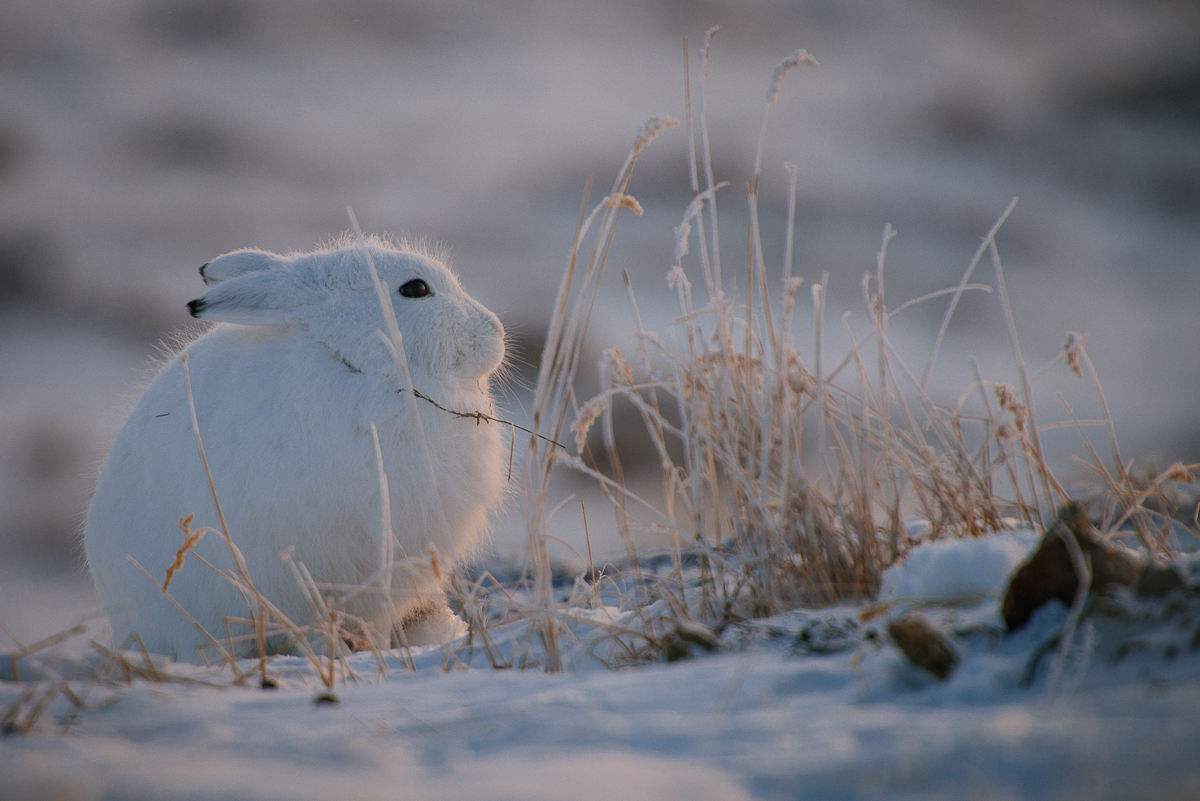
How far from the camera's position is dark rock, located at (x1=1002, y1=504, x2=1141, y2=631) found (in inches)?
42.2

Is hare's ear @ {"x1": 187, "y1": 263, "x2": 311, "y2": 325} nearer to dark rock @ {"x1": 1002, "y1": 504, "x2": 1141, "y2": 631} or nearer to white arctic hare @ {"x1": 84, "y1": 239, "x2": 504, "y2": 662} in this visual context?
white arctic hare @ {"x1": 84, "y1": 239, "x2": 504, "y2": 662}

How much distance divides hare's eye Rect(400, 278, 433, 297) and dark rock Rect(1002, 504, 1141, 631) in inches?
90.9

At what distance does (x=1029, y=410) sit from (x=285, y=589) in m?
2.13

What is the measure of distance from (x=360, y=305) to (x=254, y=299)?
0.35m

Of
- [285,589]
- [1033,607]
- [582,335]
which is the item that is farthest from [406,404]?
Answer: [1033,607]

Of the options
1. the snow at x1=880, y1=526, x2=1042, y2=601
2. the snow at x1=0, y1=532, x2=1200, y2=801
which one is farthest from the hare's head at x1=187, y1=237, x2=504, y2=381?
the snow at x1=880, y1=526, x2=1042, y2=601

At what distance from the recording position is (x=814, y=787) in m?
0.78

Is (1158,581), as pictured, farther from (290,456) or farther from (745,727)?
(290,456)

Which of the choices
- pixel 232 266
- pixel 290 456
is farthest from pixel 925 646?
pixel 232 266

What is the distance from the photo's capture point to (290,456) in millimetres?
2432

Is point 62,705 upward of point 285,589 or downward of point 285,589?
upward

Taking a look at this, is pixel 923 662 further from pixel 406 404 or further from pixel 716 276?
pixel 406 404

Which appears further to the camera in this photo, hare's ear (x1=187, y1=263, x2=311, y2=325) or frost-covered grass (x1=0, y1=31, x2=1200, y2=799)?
hare's ear (x1=187, y1=263, x2=311, y2=325)

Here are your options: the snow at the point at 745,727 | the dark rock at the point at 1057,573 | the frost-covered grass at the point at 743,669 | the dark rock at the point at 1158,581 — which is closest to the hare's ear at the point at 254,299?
the frost-covered grass at the point at 743,669
